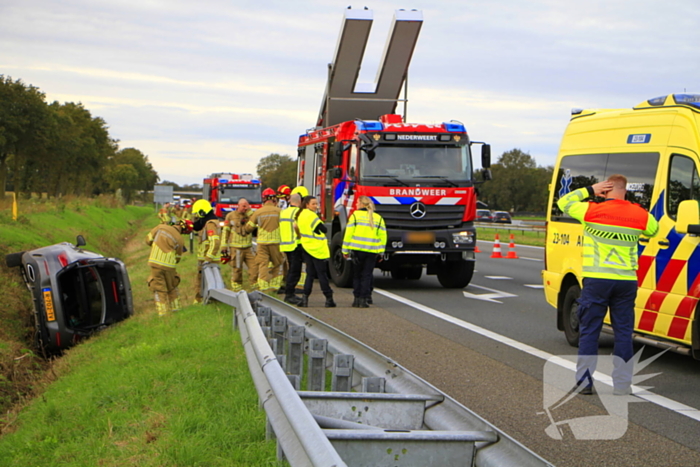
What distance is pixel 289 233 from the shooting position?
12.4m

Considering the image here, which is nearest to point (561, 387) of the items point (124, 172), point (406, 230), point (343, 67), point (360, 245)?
point (360, 245)

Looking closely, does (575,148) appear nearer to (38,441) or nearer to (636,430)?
(636,430)

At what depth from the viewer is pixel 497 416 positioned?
593 cm

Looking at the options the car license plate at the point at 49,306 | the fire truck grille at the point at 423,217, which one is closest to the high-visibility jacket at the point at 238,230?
the fire truck grille at the point at 423,217

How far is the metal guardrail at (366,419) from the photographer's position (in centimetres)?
346

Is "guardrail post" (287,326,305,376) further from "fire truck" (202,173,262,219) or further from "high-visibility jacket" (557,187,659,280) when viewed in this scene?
"fire truck" (202,173,262,219)

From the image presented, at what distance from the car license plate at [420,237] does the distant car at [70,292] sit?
4889mm

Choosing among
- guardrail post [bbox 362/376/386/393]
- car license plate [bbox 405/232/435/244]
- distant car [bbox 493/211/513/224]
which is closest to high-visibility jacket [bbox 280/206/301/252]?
car license plate [bbox 405/232/435/244]

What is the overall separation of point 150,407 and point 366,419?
2.49m

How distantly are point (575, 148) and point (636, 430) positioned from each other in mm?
4344

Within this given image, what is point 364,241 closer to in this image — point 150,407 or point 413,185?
point 413,185

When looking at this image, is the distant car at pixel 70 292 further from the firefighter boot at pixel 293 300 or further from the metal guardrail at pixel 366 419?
the metal guardrail at pixel 366 419

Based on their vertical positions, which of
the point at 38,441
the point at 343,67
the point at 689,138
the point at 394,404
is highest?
the point at 343,67

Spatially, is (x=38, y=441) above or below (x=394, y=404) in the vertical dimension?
below
